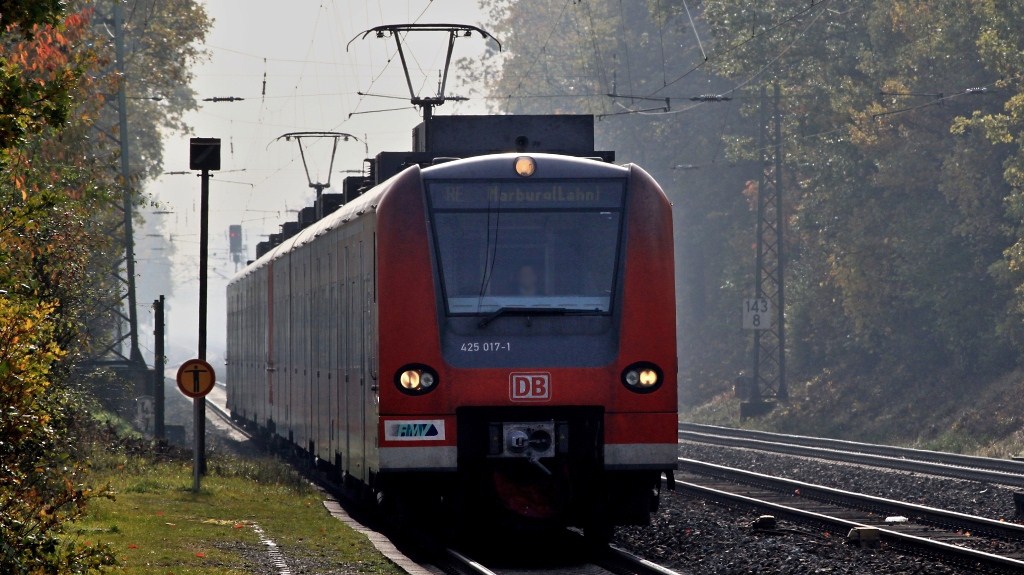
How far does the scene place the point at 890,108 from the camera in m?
42.0

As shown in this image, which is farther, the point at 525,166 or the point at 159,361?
the point at 159,361

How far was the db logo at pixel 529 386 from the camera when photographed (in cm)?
1268

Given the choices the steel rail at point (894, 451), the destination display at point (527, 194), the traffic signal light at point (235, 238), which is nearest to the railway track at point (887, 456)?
the steel rail at point (894, 451)

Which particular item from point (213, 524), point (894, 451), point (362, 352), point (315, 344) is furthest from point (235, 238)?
point (362, 352)

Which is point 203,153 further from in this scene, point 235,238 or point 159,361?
point 235,238

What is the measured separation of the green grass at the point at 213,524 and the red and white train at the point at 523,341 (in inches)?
35.9

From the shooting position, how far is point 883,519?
53.7 ft

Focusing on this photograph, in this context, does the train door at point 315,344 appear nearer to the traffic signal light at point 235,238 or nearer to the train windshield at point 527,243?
the train windshield at point 527,243

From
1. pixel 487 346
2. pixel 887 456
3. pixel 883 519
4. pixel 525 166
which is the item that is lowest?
pixel 887 456

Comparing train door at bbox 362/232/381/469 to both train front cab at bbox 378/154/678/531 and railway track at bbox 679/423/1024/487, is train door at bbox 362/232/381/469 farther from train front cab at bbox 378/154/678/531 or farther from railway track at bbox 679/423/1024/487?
railway track at bbox 679/423/1024/487

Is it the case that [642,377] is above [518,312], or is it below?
below

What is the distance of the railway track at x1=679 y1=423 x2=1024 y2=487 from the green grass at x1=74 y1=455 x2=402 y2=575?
381 inches

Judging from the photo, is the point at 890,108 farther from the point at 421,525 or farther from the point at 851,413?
the point at 421,525

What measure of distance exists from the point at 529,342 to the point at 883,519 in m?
5.44
